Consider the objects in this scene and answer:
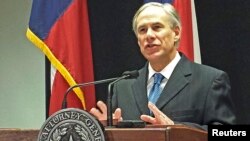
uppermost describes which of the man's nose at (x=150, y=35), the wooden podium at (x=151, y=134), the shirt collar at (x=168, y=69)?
the man's nose at (x=150, y=35)

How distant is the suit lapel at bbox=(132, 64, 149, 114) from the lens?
2.22m

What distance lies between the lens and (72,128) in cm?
125

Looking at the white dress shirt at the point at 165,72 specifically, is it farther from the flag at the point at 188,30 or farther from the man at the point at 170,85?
the flag at the point at 188,30

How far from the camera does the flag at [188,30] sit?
2955 millimetres

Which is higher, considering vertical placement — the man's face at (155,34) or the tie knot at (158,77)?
the man's face at (155,34)

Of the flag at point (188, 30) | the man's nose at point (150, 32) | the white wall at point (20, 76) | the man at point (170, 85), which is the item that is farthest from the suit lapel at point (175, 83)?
the white wall at point (20, 76)

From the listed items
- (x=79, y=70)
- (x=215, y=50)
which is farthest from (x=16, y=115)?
(x=215, y=50)

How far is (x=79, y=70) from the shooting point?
3.14m

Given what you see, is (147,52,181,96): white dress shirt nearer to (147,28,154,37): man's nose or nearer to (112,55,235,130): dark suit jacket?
(112,55,235,130): dark suit jacket

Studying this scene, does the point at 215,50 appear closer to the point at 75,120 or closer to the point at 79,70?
the point at 79,70

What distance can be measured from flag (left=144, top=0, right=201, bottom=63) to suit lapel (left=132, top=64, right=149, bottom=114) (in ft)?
2.14

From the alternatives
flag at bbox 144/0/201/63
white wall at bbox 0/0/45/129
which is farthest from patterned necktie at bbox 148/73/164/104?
white wall at bbox 0/0/45/129

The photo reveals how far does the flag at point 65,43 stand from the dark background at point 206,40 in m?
0.37

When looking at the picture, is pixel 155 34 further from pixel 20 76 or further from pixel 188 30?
pixel 20 76
